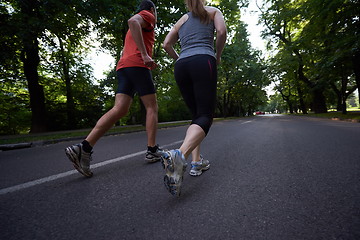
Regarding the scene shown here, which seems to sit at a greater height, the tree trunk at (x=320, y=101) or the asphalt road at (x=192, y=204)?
the tree trunk at (x=320, y=101)

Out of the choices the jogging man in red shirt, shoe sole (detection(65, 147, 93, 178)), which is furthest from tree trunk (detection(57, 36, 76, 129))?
shoe sole (detection(65, 147, 93, 178))

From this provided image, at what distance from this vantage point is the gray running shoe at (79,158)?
6.23 ft

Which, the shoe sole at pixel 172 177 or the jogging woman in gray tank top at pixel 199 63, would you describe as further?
the jogging woman in gray tank top at pixel 199 63

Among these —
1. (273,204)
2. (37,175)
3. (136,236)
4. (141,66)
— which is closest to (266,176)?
(273,204)

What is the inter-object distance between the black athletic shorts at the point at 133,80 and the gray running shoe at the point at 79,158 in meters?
0.87

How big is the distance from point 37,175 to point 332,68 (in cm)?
1690

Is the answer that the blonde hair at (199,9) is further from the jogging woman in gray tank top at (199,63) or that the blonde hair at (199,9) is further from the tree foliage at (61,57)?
the tree foliage at (61,57)

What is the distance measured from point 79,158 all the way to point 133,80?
1.13 meters

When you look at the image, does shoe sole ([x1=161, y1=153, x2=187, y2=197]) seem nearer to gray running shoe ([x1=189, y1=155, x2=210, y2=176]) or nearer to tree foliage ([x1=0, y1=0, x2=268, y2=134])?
gray running shoe ([x1=189, y1=155, x2=210, y2=176])

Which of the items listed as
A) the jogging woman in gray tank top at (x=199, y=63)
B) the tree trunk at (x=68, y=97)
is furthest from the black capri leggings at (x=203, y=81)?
the tree trunk at (x=68, y=97)

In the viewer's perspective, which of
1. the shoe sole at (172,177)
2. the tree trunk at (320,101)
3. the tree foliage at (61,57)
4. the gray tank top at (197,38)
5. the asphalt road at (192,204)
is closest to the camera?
the asphalt road at (192,204)

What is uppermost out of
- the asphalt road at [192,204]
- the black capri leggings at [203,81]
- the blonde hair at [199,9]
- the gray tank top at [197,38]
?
the blonde hair at [199,9]

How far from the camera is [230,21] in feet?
44.2

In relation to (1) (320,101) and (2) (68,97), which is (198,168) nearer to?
(2) (68,97)
